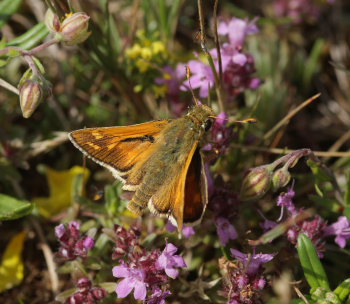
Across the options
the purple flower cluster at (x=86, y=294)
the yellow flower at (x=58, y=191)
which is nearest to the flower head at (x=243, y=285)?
the purple flower cluster at (x=86, y=294)

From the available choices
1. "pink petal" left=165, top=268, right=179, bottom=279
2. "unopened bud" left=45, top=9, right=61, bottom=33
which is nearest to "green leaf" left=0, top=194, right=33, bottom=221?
"pink petal" left=165, top=268, right=179, bottom=279

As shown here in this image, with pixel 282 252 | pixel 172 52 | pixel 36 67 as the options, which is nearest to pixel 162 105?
pixel 172 52

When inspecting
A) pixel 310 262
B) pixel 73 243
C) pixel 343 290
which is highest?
pixel 73 243

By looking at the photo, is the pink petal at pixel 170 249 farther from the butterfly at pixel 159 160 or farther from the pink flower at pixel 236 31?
the pink flower at pixel 236 31

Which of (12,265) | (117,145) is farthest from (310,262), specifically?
(12,265)

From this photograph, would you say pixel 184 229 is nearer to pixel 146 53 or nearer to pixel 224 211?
pixel 224 211
